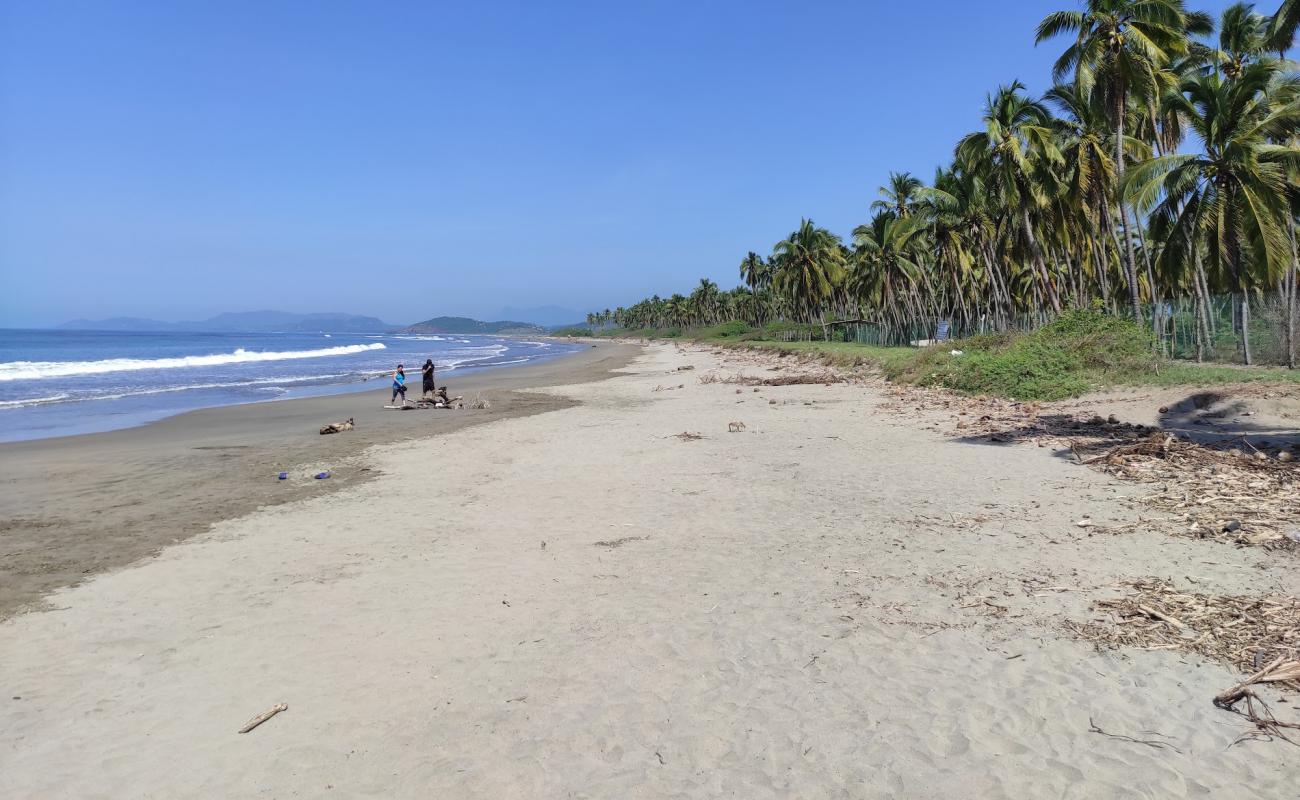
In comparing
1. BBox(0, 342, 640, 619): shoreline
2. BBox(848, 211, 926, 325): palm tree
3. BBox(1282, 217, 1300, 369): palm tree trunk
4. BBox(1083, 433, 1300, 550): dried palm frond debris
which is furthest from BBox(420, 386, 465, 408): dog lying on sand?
BBox(848, 211, 926, 325): palm tree

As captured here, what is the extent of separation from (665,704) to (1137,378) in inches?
722

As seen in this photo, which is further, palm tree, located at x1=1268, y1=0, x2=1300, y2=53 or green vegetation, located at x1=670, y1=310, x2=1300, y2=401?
green vegetation, located at x1=670, y1=310, x2=1300, y2=401

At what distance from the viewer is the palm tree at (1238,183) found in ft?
56.0

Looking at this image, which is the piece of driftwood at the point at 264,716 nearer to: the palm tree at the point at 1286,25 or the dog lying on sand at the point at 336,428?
the dog lying on sand at the point at 336,428

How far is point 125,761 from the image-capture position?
395 centimetres

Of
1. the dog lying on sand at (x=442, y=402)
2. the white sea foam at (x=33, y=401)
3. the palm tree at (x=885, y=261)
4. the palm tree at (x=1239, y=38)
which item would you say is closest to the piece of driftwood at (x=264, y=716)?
the dog lying on sand at (x=442, y=402)

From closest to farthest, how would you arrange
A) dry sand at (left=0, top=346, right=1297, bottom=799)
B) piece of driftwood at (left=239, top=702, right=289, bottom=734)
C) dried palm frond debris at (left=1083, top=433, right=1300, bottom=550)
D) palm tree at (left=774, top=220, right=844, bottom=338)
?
dry sand at (left=0, top=346, right=1297, bottom=799) → piece of driftwood at (left=239, top=702, right=289, bottom=734) → dried palm frond debris at (left=1083, top=433, right=1300, bottom=550) → palm tree at (left=774, top=220, right=844, bottom=338)

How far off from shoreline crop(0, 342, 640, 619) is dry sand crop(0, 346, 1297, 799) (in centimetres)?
76

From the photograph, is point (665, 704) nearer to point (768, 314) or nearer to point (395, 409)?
point (395, 409)

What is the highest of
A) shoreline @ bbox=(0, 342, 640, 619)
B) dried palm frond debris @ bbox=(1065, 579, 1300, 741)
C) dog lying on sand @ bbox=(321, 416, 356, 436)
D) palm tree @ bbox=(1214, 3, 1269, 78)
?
palm tree @ bbox=(1214, 3, 1269, 78)

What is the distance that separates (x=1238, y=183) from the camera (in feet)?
61.1

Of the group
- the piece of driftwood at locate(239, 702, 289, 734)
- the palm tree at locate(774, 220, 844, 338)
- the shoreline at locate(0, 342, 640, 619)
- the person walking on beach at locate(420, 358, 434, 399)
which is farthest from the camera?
the palm tree at locate(774, 220, 844, 338)

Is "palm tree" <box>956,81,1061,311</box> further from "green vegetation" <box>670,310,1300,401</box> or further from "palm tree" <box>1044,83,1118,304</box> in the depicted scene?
"green vegetation" <box>670,310,1300,401</box>

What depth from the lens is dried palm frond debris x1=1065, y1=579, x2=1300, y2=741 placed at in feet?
13.1
